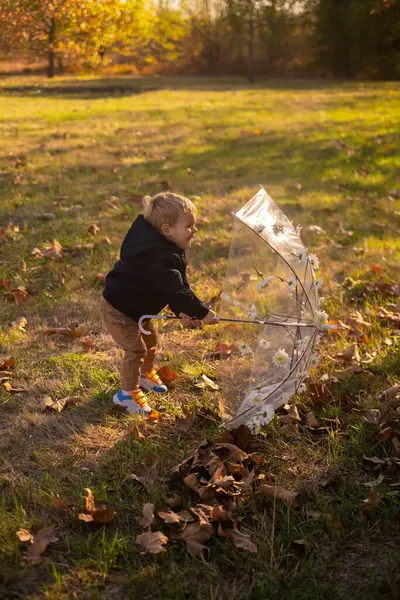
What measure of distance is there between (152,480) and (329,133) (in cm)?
1141

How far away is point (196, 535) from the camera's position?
234 cm

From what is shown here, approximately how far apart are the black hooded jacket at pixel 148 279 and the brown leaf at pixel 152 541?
115cm

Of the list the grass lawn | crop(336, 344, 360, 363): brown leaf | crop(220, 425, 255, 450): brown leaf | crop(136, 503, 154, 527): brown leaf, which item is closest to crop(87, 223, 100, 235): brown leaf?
the grass lawn

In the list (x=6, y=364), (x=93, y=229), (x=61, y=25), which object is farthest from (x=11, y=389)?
(x=61, y=25)

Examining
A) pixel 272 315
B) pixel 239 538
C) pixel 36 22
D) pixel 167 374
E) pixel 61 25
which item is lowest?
pixel 239 538

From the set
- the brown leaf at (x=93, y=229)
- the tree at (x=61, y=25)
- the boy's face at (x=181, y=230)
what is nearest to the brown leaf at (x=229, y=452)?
the boy's face at (x=181, y=230)

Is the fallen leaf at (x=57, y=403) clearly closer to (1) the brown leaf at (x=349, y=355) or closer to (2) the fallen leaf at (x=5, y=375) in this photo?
(2) the fallen leaf at (x=5, y=375)

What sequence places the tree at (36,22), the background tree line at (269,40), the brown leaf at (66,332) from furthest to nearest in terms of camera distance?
the background tree line at (269,40) < the tree at (36,22) < the brown leaf at (66,332)

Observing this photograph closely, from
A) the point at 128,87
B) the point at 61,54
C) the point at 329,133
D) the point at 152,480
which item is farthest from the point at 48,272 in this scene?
the point at 128,87

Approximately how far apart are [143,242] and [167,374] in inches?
40.1

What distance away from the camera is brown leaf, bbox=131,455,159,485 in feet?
8.84

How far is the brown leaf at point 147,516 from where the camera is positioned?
2418 millimetres

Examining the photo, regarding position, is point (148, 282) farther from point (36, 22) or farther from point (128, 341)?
point (36, 22)

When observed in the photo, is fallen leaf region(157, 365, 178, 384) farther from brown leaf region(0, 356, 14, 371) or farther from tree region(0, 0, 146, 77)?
tree region(0, 0, 146, 77)
